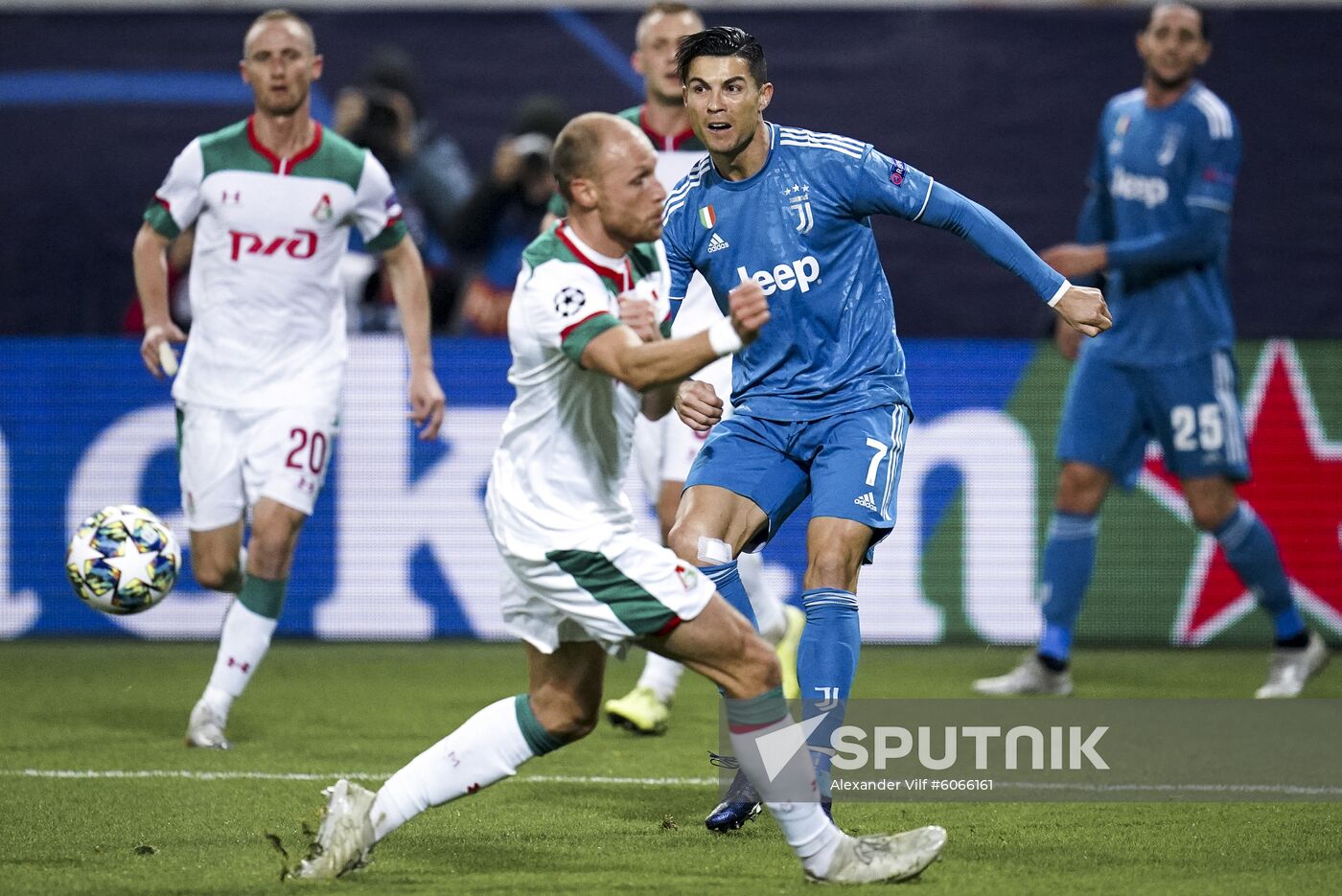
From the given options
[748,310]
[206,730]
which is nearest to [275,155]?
[206,730]

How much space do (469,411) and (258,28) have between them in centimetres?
300

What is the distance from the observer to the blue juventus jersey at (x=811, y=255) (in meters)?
5.53

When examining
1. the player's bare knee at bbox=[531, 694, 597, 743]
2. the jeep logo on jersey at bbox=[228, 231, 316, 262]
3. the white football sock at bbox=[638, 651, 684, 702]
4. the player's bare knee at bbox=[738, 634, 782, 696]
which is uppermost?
the jeep logo on jersey at bbox=[228, 231, 316, 262]

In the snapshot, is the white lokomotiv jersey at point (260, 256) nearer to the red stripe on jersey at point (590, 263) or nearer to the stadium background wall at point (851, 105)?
the red stripe on jersey at point (590, 263)

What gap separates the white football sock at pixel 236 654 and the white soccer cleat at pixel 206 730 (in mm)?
26

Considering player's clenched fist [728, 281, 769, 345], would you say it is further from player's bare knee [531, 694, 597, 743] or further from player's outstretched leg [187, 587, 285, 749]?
player's outstretched leg [187, 587, 285, 749]

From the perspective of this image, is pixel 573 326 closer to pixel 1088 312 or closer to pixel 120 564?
pixel 1088 312

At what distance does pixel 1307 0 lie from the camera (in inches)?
461

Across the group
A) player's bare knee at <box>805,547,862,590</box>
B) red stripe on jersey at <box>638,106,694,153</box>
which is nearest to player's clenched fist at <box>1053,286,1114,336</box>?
player's bare knee at <box>805,547,862,590</box>

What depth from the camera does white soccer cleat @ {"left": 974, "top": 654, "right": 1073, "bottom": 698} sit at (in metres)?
8.35

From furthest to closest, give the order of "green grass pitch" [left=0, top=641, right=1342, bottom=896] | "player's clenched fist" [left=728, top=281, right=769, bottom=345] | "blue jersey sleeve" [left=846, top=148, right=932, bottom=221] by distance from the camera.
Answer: "blue jersey sleeve" [left=846, top=148, right=932, bottom=221], "green grass pitch" [left=0, top=641, right=1342, bottom=896], "player's clenched fist" [left=728, top=281, right=769, bottom=345]

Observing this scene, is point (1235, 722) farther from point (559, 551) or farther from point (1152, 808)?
point (559, 551)

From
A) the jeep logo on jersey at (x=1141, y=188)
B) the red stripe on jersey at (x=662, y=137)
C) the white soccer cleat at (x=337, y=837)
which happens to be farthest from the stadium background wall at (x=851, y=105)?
the white soccer cleat at (x=337, y=837)

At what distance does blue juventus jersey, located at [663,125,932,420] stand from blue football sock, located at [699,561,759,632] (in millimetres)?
469
